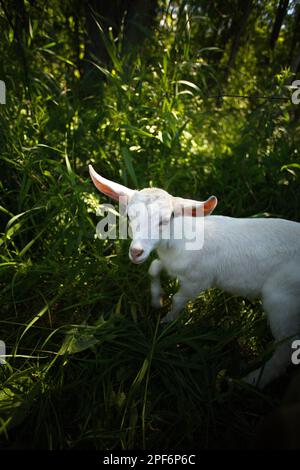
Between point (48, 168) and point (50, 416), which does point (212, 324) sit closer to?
point (50, 416)

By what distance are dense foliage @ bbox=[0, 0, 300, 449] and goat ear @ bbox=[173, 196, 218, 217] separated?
686 mm

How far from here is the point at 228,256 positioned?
81.7 inches

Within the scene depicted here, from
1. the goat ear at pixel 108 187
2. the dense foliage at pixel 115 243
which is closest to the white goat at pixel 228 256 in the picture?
the goat ear at pixel 108 187

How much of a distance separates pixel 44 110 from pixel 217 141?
6.16 feet

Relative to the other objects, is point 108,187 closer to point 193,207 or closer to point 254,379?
point 193,207

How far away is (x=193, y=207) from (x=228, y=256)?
1.50ft

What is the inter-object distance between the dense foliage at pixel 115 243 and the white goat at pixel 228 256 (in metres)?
0.15

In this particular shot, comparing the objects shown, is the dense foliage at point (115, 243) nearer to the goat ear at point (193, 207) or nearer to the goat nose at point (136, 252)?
the goat nose at point (136, 252)

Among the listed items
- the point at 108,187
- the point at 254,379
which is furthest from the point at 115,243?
the point at 254,379

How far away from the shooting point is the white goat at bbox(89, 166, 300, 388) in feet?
5.94

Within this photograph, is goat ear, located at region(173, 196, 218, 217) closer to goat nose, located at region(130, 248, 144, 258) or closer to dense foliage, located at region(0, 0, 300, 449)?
goat nose, located at region(130, 248, 144, 258)

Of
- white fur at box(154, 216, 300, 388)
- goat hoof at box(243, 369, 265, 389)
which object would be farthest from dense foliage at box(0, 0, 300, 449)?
white fur at box(154, 216, 300, 388)

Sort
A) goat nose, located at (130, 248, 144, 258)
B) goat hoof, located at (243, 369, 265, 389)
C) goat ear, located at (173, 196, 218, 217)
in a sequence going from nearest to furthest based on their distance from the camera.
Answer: goat nose, located at (130, 248, 144, 258) → goat ear, located at (173, 196, 218, 217) → goat hoof, located at (243, 369, 265, 389)

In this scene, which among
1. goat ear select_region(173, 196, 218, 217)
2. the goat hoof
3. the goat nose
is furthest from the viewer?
the goat hoof
